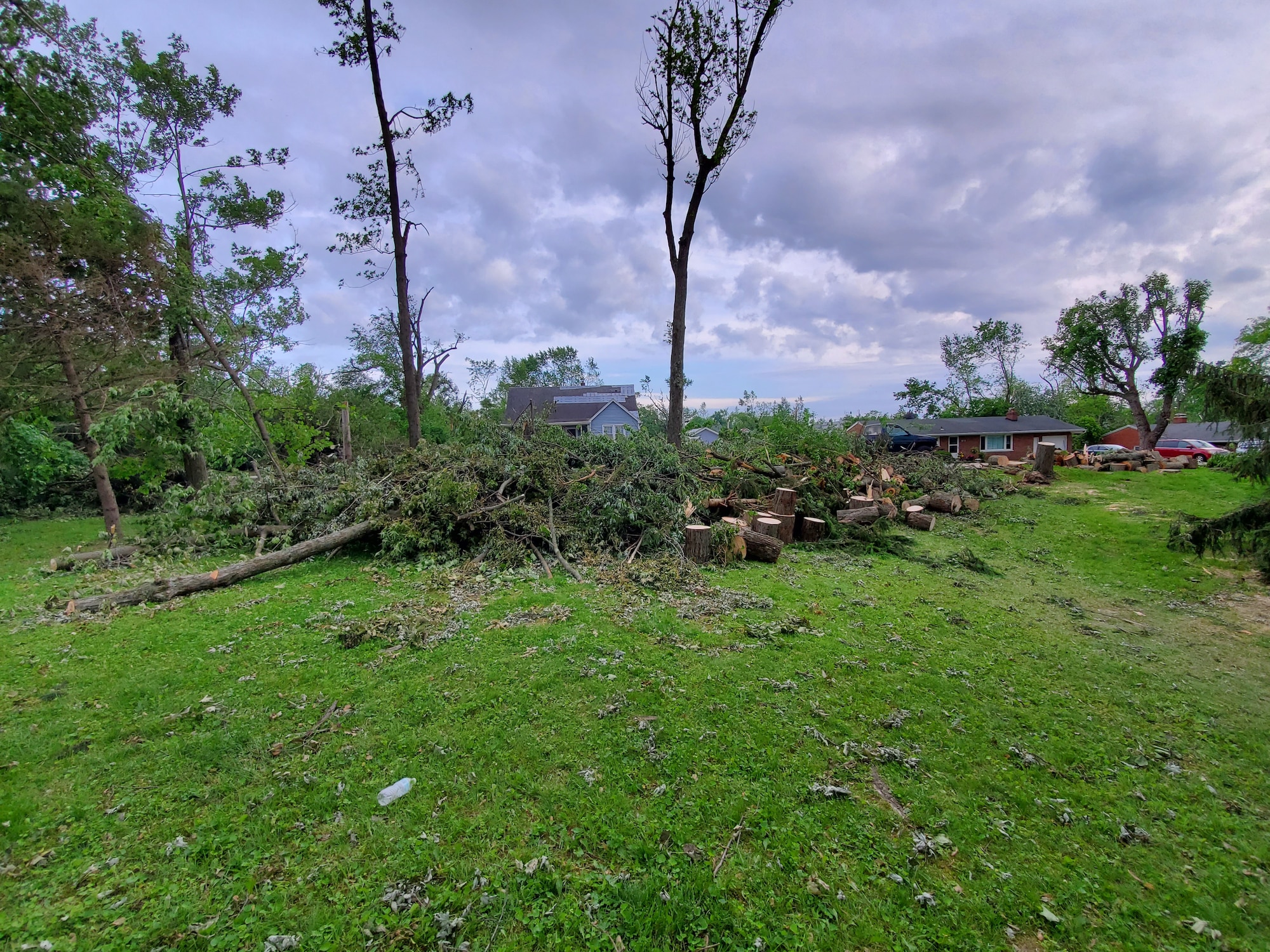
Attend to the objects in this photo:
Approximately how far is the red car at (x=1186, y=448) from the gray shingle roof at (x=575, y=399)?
86.6ft

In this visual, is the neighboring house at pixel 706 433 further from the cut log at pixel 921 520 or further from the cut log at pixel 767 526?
the cut log at pixel 767 526

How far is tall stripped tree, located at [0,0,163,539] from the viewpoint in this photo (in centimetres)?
704

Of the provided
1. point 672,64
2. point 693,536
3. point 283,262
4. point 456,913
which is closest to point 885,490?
point 693,536

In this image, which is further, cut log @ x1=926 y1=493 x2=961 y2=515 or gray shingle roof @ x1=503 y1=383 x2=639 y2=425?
gray shingle roof @ x1=503 y1=383 x2=639 y2=425

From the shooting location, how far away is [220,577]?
→ 575cm

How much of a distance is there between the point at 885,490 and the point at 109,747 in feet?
40.1

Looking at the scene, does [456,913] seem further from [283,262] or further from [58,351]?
[283,262]

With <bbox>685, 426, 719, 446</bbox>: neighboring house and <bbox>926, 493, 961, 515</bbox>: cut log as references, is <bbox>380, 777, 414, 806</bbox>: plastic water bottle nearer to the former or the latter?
<bbox>926, 493, 961, 515</bbox>: cut log

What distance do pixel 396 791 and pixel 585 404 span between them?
1222 inches

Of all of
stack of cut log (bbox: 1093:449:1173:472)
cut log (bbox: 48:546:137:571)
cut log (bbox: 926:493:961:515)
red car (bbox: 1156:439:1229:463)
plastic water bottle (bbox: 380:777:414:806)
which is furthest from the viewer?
red car (bbox: 1156:439:1229:463)

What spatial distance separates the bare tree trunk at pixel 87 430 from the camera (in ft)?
25.1

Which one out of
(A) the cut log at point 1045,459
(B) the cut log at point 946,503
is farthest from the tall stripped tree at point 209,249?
(A) the cut log at point 1045,459

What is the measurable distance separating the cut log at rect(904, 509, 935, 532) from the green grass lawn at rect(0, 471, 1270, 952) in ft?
14.4

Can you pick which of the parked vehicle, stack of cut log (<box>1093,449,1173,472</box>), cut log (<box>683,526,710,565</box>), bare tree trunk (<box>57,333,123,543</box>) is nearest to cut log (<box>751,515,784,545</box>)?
cut log (<box>683,526,710,565</box>)
